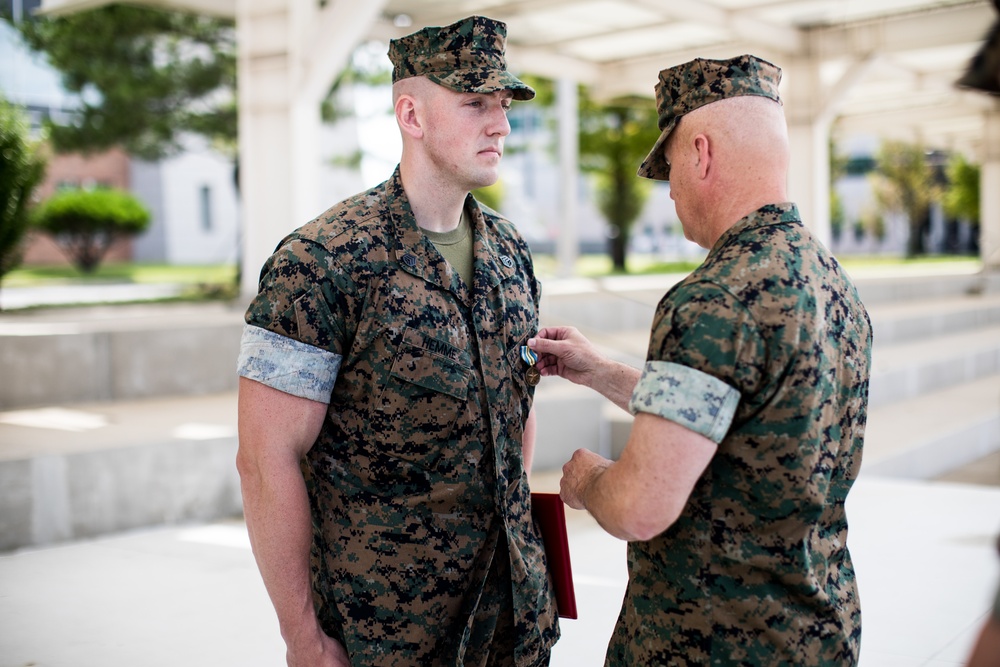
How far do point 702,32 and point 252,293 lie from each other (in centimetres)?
835

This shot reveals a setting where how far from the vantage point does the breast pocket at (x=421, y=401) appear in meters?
1.83

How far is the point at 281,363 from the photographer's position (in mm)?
1730

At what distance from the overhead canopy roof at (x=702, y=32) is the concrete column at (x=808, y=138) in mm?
179

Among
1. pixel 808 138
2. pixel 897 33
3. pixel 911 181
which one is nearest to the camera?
pixel 897 33

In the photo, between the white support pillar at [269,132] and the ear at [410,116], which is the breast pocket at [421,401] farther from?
the white support pillar at [269,132]

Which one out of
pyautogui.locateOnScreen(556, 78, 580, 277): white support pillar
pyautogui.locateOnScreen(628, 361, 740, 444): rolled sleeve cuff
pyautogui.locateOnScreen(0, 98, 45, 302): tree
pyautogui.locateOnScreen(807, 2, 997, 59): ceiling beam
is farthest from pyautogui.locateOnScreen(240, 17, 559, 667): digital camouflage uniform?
pyautogui.locateOnScreen(556, 78, 580, 277): white support pillar

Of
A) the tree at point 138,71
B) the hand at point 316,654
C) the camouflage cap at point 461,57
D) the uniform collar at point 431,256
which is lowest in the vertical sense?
the hand at point 316,654

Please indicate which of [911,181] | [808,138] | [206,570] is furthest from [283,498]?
[911,181]

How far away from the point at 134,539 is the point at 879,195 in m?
42.1

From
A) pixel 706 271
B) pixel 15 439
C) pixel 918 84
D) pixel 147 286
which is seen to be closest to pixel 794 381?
pixel 706 271

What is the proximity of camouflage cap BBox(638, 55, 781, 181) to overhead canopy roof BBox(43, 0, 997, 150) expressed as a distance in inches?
362

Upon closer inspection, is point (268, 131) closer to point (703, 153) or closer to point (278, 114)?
point (278, 114)

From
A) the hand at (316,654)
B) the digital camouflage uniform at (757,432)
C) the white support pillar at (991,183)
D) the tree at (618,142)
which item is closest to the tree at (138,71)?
the tree at (618,142)

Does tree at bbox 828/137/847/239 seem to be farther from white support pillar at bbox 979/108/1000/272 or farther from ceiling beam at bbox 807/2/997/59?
ceiling beam at bbox 807/2/997/59
